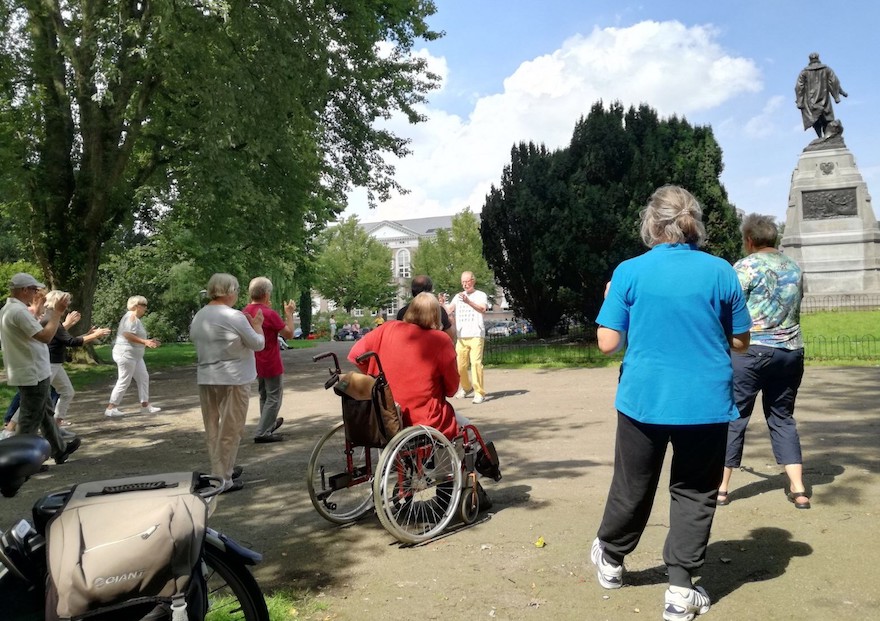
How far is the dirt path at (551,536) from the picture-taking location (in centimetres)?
368

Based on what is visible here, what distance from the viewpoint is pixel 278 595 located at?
3.87 m

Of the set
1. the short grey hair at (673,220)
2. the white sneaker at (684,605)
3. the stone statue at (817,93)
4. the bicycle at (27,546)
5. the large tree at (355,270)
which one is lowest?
the white sneaker at (684,605)

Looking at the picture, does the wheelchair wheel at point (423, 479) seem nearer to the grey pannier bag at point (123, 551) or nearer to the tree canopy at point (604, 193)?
the grey pannier bag at point (123, 551)

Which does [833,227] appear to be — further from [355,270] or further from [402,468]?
[355,270]

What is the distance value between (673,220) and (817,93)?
24685mm

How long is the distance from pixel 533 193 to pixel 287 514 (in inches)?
682

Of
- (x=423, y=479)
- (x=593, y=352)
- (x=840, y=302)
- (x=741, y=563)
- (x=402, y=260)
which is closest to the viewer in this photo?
(x=741, y=563)

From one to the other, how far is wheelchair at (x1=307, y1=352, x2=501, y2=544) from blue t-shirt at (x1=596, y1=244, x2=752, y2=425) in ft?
5.35

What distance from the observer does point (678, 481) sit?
3.57 m

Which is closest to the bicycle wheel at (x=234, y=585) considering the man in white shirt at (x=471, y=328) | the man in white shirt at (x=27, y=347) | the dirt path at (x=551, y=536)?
the dirt path at (x=551, y=536)

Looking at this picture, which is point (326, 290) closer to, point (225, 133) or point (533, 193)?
point (533, 193)

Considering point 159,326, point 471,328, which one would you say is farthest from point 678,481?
point 159,326

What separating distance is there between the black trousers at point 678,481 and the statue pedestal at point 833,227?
2282cm

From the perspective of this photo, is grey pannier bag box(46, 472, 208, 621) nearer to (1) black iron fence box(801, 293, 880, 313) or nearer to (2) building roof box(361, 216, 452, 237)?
(1) black iron fence box(801, 293, 880, 313)
